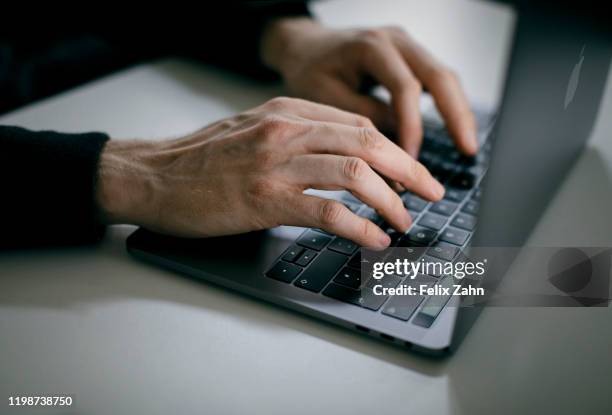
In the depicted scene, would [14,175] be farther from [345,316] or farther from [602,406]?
[602,406]

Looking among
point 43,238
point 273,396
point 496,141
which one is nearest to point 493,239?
point 496,141

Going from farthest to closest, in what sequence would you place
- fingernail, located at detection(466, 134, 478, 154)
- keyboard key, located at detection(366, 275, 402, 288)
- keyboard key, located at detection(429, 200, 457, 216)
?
fingernail, located at detection(466, 134, 478, 154), keyboard key, located at detection(429, 200, 457, 216), keyboard key, located at detection(366, 275, 402, 288)

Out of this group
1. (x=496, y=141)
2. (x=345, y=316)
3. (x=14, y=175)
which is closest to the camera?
(x=496, y=141)

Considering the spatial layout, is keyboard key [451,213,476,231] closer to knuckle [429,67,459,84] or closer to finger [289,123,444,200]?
finger [289,123,444,200]

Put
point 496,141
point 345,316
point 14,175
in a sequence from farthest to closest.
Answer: point 14,175
point 345,316
point 496,141

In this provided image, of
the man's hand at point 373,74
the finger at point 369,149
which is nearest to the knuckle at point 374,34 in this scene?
the man's hand at point 373,74

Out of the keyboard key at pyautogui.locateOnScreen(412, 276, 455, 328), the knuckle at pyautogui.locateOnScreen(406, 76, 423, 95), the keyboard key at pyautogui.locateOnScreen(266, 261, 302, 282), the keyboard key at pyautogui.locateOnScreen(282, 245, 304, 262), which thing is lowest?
the keyboard key at pyautogui.locateOnScreen(266, 261, 302, 282)

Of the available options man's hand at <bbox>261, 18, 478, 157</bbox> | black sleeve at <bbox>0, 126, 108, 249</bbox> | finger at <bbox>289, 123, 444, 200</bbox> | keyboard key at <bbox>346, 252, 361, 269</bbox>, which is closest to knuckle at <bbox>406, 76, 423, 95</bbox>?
man's hand at <bbox>261, 18, 478, 157</bbox>

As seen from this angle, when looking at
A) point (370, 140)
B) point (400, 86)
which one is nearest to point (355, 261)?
point (370, 140)

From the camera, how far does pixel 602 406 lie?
1.60ft

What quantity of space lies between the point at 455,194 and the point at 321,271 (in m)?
0.23

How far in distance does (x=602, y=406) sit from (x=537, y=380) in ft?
0.17

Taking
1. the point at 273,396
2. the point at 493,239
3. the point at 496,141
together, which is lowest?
the point at 273,396

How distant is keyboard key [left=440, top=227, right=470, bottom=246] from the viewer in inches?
25.0
